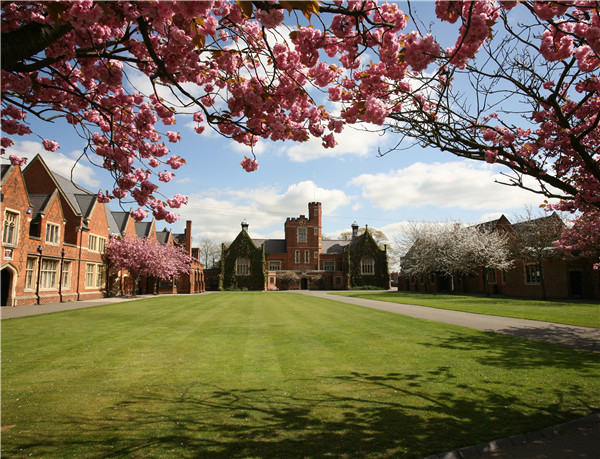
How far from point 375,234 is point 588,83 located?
7636 centimetres

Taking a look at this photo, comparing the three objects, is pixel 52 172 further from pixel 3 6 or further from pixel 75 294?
pixel 3 6

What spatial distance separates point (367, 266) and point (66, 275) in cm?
4744

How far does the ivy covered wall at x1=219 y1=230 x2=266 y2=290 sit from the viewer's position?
59719 mm

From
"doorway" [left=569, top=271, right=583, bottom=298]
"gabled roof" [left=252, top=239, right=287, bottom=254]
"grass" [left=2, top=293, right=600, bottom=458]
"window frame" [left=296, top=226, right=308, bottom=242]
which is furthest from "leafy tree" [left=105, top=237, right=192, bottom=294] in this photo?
"doorway" [left=569, top=271, right=583, bottom=298]

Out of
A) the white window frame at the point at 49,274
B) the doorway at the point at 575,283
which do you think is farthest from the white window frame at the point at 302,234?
the white window frame at the point at 49,274

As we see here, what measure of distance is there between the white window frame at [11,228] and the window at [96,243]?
10244mm

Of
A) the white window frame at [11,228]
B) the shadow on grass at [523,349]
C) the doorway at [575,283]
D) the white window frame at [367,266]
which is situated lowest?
the shadow on grass at [523,349]

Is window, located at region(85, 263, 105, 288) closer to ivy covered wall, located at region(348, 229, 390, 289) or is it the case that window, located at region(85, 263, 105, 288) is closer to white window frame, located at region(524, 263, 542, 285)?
ivy covered wall, located at region(348, 229, 390, 289)

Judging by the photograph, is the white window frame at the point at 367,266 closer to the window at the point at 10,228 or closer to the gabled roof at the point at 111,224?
the gabled roof at the point at 111,224

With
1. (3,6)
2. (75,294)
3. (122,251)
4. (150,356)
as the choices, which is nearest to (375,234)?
(122,251)

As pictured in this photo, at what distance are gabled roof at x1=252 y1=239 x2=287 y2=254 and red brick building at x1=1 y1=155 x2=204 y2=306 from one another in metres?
30.1

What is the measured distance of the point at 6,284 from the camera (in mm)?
22781

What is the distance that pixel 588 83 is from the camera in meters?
6.55

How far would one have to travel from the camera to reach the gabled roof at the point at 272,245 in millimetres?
67688
